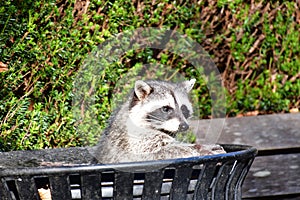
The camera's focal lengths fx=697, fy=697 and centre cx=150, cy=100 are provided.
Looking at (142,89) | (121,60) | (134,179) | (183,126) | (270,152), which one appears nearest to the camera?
(134,179)

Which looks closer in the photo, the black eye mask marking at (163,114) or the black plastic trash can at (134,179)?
the black plastic trash can at (134,179)

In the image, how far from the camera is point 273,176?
4816mm

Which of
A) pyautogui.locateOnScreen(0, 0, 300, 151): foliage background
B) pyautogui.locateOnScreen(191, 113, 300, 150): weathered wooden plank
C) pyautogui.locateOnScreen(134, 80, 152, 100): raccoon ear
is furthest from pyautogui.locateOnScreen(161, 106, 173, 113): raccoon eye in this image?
pyautogui.locateOnScreen(191, 113, 300, 150): weathered wooden plank

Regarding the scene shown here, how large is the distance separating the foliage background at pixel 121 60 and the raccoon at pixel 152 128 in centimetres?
69

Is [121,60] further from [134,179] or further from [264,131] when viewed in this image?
[134,179]

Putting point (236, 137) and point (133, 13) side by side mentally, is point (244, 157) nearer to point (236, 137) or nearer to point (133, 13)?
point (133, 13)

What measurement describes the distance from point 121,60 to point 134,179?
1.53 metres

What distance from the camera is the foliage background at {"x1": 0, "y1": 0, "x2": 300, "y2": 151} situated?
3.52 m

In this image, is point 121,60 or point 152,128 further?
point 121,60

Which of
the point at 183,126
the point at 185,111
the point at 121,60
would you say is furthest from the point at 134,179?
the point at 121,60

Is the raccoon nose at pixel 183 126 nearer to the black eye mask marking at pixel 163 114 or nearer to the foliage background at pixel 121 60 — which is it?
the black eye mask marking at pixel 163 114

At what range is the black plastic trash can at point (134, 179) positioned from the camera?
2.30 meters

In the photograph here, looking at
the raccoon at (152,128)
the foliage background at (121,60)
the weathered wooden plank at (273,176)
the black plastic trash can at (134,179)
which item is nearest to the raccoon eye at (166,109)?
the raccoon at (152,128)

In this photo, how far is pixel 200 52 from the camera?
447cm
